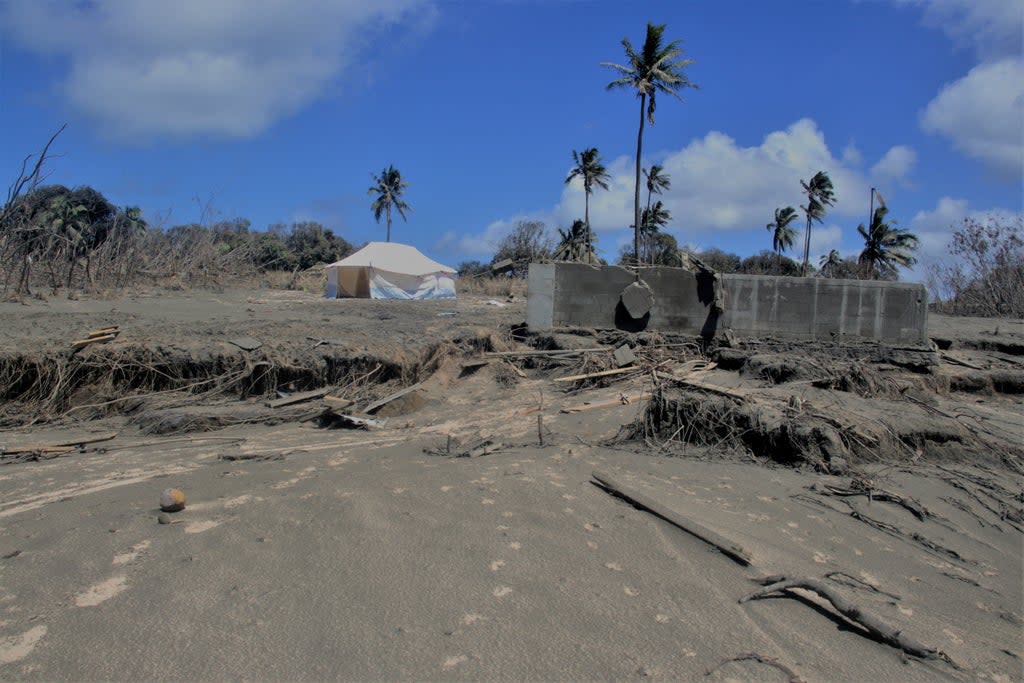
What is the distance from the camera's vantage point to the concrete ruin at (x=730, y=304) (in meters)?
12.0

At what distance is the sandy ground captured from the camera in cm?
278

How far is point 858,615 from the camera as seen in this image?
3.25m

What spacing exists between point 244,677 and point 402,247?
26.3 m

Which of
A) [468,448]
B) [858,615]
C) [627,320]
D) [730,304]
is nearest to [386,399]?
[468,448]

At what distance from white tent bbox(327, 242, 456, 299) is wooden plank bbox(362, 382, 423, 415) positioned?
647 inches

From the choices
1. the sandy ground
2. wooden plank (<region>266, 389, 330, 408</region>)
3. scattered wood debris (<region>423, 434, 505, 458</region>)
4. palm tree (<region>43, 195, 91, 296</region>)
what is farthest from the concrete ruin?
palm tree (<region>43, 195, 91, 296</region>)

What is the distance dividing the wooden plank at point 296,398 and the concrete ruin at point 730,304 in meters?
4.42

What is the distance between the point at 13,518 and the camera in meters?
4.15

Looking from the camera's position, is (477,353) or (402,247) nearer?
(477,353)

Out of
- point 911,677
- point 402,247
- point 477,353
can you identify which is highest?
point 402,247

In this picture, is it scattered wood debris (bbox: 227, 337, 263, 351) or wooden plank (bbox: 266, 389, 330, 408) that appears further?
scattered wood debris (bbox: 227, 337, 263, 351)

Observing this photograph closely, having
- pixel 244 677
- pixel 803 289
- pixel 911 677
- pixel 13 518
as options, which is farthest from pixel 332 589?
pixel 803 289

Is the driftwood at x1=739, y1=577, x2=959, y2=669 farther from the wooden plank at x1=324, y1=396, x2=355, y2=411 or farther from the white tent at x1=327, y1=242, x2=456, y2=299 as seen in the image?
the white tent at x1=327, y1=242, x2=456, y2=299

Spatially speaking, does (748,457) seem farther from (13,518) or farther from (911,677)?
(13,518)
